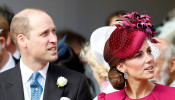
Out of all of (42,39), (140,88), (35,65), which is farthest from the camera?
(35,65)

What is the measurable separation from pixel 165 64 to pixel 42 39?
1293mm

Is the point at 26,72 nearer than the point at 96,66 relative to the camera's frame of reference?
Yes

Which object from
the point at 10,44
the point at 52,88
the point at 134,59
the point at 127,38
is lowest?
the point at 10,44

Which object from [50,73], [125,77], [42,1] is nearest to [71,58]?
[50,73]

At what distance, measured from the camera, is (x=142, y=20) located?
3.11 m

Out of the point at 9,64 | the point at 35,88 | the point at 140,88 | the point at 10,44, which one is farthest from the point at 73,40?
the point at 140,88

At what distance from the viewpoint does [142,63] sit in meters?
2.99

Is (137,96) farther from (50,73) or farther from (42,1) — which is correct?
(42,1)

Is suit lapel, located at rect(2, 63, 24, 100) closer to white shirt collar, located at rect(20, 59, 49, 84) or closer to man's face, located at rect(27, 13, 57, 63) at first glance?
white shirt collar, located at rect(20, 59, 49, 84)

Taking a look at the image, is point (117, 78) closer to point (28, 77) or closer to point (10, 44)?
point (28, 77)

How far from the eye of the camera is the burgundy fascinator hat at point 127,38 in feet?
9.80

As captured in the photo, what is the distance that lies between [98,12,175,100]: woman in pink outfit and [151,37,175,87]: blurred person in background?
0.73m

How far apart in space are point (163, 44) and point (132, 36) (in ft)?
3.13

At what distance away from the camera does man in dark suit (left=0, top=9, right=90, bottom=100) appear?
3.50 meters
